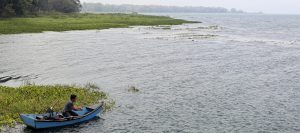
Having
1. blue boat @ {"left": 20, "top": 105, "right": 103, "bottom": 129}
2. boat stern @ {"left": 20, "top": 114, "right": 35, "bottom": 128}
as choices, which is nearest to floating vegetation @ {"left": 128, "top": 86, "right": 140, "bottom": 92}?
blue boat @ {"left": 20, "top": 105, "right": 103, "bottom": 129}

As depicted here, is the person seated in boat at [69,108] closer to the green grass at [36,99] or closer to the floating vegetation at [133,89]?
the green grass at [36,99]

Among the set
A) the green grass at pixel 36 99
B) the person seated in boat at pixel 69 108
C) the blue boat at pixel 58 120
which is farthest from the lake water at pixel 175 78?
the green grass at pixel 36 99

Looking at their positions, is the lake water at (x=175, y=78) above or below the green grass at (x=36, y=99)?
below

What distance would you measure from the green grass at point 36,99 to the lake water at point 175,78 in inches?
75.2

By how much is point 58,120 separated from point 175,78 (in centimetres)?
2399

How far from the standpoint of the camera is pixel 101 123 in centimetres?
3294

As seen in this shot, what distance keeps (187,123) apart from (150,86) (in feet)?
47.5

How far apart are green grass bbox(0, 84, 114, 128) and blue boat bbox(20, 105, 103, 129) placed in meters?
2.00

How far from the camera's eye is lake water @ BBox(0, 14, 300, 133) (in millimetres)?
33688

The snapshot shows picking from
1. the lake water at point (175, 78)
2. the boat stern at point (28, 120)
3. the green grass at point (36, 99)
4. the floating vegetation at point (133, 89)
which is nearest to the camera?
the boat stern at point (28, 120)

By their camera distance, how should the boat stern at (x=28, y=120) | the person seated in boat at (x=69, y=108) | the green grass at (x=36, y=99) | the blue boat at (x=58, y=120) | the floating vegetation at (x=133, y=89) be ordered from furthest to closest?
the floating vegetation at (x=133, y=89), the green grass at (x=36, y=99), the person seated in boat at (x=69, y=108), the blue boat at (x=58, y=120), the boat stern at (x=28, y=120)

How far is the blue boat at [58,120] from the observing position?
29842 mm

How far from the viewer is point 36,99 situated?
37000mm

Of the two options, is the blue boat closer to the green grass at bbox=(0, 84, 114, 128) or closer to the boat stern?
the boat stern
